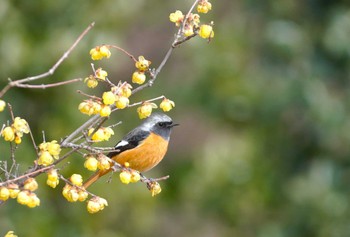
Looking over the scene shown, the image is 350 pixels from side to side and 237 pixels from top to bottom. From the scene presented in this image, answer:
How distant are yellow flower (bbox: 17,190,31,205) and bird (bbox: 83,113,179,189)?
179 centimetres

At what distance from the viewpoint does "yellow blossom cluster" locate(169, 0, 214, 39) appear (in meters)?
2.78

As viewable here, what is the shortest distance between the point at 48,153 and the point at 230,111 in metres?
→ 5.09

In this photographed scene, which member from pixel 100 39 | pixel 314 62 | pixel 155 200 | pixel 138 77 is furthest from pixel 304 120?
pixel 138 77

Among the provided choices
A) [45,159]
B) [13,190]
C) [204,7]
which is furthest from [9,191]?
[204,7]

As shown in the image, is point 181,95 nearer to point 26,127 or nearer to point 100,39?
point 100,39

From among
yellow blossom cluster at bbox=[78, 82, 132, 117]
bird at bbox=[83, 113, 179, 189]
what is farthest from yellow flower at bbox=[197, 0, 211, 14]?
bird at bbox=[83, 113, 179, 189]

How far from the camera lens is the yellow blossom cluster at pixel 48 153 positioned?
8.16 feet

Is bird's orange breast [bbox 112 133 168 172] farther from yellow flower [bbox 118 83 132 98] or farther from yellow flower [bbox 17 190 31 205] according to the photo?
yellow flower [bbox 17 190 31 205]

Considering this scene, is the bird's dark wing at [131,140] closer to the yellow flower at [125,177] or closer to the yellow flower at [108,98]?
the yellow flower at [125,177]

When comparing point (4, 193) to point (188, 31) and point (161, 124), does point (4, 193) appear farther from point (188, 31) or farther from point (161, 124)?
point (161, 124)

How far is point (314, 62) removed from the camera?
716 centimetres

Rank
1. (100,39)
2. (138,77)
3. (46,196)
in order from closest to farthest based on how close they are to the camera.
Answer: (138,77) → (100,39) → (46,196)

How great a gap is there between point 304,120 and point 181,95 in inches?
45.9

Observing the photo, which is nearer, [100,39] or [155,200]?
[100,39]
